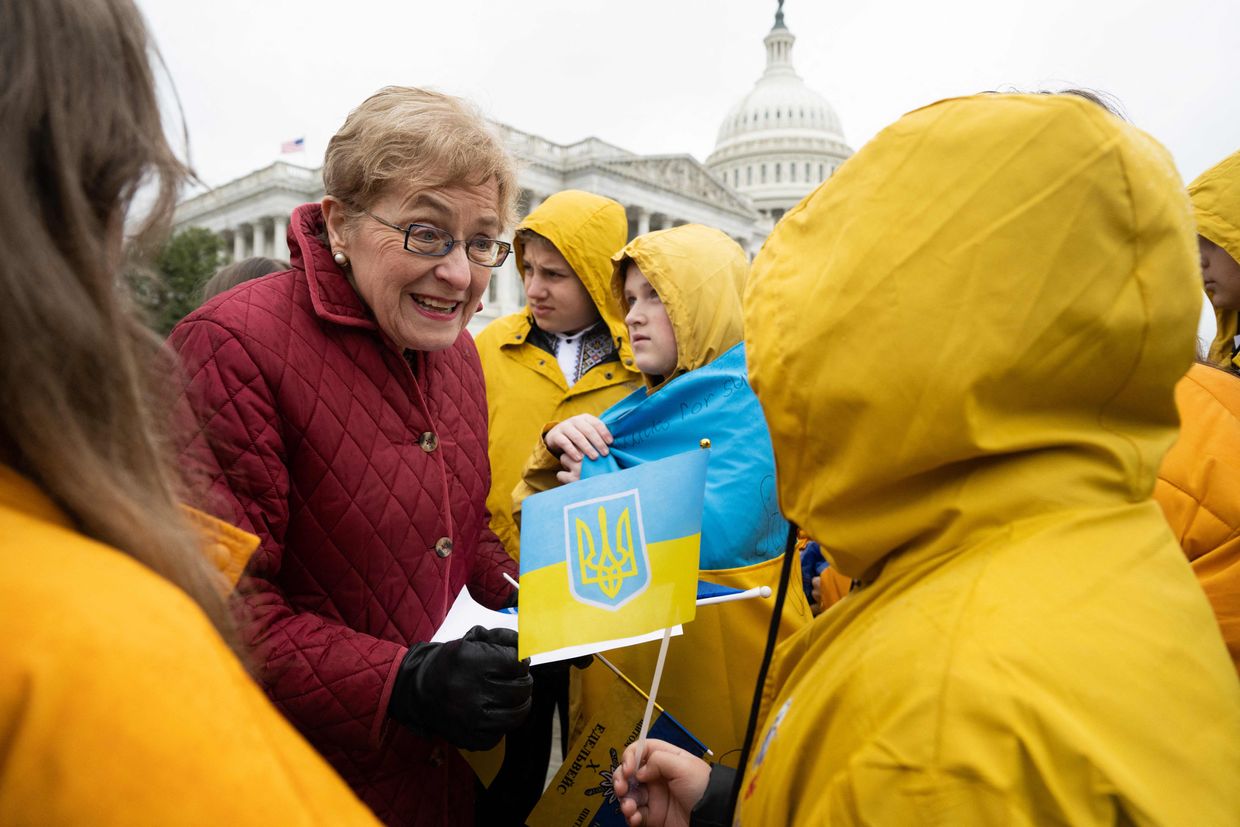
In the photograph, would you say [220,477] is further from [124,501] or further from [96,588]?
[96,588]

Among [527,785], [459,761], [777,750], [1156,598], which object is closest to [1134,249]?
[1156,598]

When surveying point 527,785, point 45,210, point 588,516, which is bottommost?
point 527,785

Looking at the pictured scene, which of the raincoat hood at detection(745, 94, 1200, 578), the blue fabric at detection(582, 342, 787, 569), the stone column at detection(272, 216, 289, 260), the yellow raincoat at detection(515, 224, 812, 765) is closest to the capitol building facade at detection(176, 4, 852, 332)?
the stone column at detection(272, 216, 289, 260)

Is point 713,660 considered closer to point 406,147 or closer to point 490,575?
point 490,575

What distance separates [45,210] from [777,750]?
1.02 metres

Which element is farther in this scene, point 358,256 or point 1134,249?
point 358,256

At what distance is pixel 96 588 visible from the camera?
0.58m

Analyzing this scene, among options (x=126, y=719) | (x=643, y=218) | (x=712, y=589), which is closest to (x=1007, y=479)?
(x=126, y=719)

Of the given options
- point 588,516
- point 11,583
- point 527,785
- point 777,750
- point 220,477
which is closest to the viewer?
point 11,583

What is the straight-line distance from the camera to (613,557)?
164 centimetres

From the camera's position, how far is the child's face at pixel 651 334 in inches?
105

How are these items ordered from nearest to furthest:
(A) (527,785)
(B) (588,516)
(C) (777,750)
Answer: (C) (777,750), (B) (588,516), (A) (527,785)

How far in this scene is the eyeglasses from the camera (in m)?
1.88

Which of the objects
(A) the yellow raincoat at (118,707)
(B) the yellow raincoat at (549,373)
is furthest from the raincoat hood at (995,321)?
(B) the yellow raincoat at (549,373)
